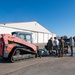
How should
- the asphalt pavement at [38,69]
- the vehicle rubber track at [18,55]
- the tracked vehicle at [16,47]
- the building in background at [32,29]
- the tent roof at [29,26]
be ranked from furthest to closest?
1. the tent roof at [29,26]
2. the building in background at [32,29]
3. the vehicle rubber track at [18,55]
4. the tracked vehicle at [16,47]
5. the asphalt pavement at [38,69]

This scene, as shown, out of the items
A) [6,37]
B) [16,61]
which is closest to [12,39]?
[6,37]

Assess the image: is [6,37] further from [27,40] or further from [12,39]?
[27,40]

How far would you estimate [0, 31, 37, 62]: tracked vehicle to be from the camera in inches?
497

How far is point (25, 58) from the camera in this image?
1464cm

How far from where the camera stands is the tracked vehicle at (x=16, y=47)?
12633 millimetres

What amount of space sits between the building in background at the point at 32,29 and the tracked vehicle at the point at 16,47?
984 inches

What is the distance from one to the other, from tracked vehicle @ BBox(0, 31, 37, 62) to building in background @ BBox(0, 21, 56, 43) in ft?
82.0

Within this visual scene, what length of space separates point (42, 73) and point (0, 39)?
4620mm

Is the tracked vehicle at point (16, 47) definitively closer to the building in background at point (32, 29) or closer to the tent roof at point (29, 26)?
the building in background at point (32, 29)

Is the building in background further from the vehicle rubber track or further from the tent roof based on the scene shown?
the vehicle rubber track

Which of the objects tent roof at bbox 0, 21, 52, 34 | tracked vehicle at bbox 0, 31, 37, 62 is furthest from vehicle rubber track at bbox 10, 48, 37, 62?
tent roof at bbox 0, 21, 52, 34

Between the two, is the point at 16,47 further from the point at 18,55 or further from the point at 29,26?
the point at 29,26

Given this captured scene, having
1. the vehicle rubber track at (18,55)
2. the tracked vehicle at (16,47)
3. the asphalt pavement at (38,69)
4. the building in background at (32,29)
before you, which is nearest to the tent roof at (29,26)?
the building in background at (32,29)

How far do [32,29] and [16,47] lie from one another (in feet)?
136
